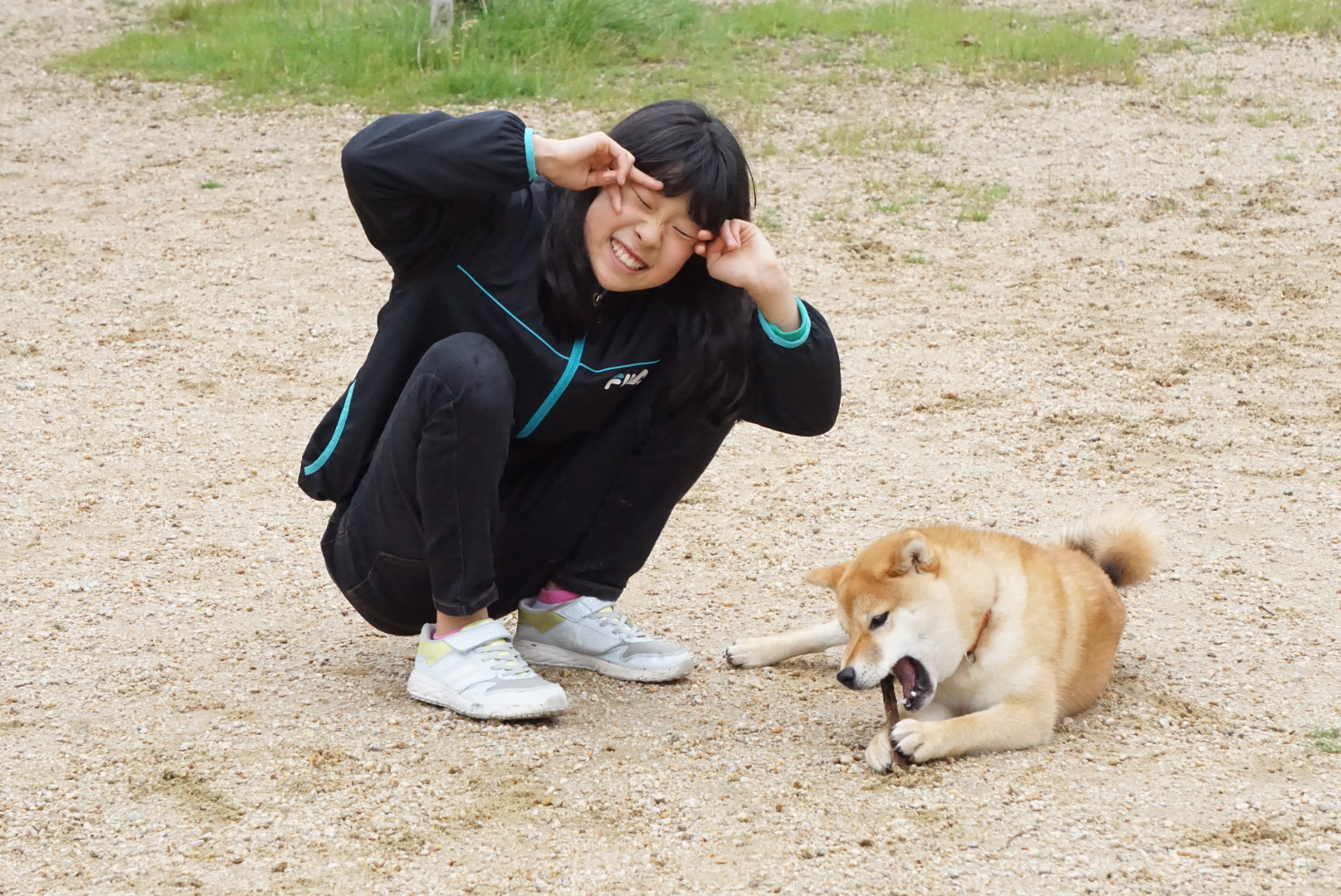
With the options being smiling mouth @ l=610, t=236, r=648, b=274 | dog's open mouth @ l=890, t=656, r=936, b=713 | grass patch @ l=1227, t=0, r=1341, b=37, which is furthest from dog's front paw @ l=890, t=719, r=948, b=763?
grass patch @ l=1227, t=0, r=1341, b=37

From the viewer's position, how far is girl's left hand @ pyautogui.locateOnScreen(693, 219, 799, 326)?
2.76 meters

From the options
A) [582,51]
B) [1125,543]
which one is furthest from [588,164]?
[582,51]

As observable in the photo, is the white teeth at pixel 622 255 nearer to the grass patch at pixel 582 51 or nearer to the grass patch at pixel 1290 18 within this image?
the grass patch at pixel 582 51

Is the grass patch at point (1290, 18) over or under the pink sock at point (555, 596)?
over

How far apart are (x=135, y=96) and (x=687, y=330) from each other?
24.0 feet

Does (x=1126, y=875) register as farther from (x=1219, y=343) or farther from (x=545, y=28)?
(x=545, y=28)

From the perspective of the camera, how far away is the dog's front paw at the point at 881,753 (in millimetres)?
2752

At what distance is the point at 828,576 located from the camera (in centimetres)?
322

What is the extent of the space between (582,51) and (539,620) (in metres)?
6.65

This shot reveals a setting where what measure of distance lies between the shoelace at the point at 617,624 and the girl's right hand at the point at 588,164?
95cm

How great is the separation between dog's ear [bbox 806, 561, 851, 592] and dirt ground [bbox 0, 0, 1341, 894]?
23 cm

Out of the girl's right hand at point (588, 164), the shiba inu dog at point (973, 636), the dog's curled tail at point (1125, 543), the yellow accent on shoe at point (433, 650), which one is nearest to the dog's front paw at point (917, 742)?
the shiba inu dog at point (973, 636)

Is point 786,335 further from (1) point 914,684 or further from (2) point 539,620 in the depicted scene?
(2) point 539,620

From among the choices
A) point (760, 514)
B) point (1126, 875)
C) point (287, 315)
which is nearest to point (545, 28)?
point (287, 315)
